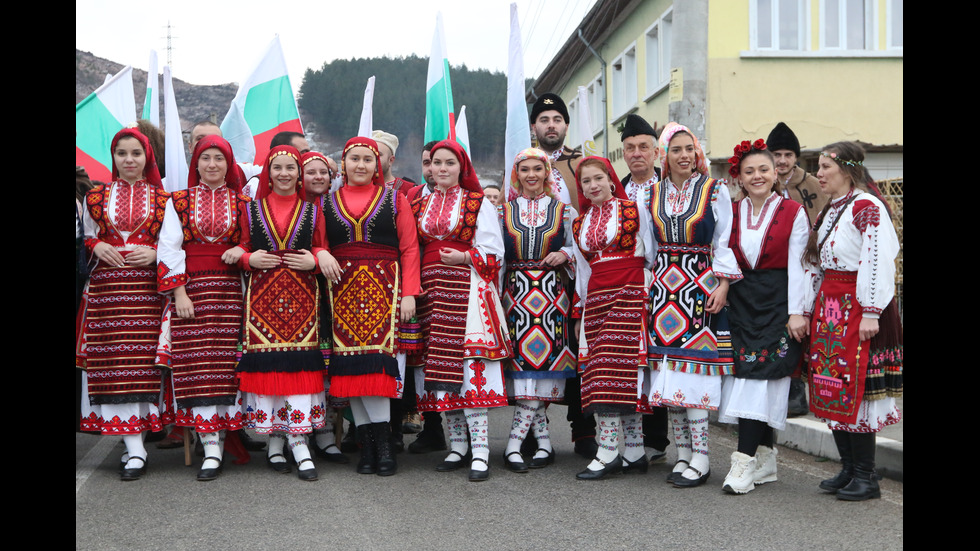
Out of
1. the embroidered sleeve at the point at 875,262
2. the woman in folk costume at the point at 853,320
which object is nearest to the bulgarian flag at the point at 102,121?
the woman in folk costume at the point at 853,320

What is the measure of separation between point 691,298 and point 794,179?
6.10ft

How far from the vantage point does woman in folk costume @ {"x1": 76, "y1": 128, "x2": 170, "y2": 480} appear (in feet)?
18.5

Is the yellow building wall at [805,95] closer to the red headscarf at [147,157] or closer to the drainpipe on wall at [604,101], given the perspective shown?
the drainpipe on wall at [604,101]

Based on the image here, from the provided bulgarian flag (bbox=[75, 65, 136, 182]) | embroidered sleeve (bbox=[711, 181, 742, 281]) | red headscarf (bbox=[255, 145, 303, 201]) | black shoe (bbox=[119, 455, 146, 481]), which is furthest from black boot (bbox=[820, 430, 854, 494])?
bulgarian flag (bbox=[75, 65, 136, 182])

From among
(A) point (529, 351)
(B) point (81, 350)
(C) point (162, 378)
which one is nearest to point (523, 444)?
(A) point (529, 351)

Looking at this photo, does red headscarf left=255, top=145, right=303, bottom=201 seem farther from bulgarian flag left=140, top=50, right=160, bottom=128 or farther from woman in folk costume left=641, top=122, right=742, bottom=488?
bulgarian flag left=140, top=50, right=160, bottom=128

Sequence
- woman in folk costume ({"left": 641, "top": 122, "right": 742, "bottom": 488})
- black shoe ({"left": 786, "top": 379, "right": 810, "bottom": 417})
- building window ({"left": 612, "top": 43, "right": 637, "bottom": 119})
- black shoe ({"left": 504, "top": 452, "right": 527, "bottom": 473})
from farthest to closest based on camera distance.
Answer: building window ({"left": 612, "top": 43, "right": 637, "bottom": 119})
black shoe ({"left": 786, "top": 379, "right": 810, "bottom": 417})
black shoe ({"left": 504, "top": 452, "right": 527, "bottom": 473})
woman in folk costume ({"left": 641, "top": 122, "right": 742, "bottom": 488})

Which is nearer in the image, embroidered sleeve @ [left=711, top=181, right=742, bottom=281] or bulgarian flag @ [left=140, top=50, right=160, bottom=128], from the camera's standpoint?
embroidered sleeve @ [left=711, top=181, right=742, bottom=281]

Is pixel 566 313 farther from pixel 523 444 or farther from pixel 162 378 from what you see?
pixel 162 378

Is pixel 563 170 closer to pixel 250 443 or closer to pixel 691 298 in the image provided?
pixel 691 298

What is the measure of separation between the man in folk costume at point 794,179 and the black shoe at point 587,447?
1.30m

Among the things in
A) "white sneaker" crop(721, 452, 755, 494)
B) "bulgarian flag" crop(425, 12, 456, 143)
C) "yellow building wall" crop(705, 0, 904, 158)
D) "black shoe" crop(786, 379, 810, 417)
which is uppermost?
"yellow building wall" crop(705, 0, 904, 158)

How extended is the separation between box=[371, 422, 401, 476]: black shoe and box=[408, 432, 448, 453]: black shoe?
0.84 metres

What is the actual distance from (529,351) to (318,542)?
1.96 m
